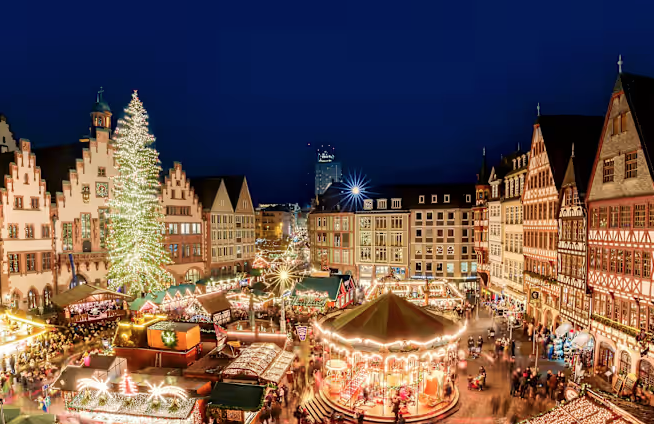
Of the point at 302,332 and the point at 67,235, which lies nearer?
the point at 302,332

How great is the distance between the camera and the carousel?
1772cm

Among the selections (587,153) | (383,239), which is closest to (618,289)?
(587,153)

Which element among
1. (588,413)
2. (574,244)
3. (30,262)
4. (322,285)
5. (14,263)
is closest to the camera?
(588,413)

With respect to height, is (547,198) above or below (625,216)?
above

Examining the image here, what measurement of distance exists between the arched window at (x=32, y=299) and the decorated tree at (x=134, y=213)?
5614mm

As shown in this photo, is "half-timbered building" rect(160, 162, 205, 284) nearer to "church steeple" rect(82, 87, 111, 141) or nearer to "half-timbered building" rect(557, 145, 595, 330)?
"church steeple" rect(82, 87, 111, 141)

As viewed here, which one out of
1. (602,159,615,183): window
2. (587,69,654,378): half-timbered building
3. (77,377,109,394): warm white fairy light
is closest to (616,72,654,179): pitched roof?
(587,69,654,378): half-timbered building

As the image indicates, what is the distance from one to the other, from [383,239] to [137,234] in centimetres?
2765

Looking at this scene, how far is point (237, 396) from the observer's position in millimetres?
14719

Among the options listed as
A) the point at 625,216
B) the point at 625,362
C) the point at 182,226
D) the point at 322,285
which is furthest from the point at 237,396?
the point at 182,226

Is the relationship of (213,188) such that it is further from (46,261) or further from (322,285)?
(322,285)

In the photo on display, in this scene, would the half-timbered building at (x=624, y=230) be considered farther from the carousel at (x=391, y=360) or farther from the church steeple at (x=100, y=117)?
the church steeple at (x=100, y=117)

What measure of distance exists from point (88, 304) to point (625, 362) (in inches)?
1300

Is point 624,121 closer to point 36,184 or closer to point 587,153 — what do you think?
point 587,153
